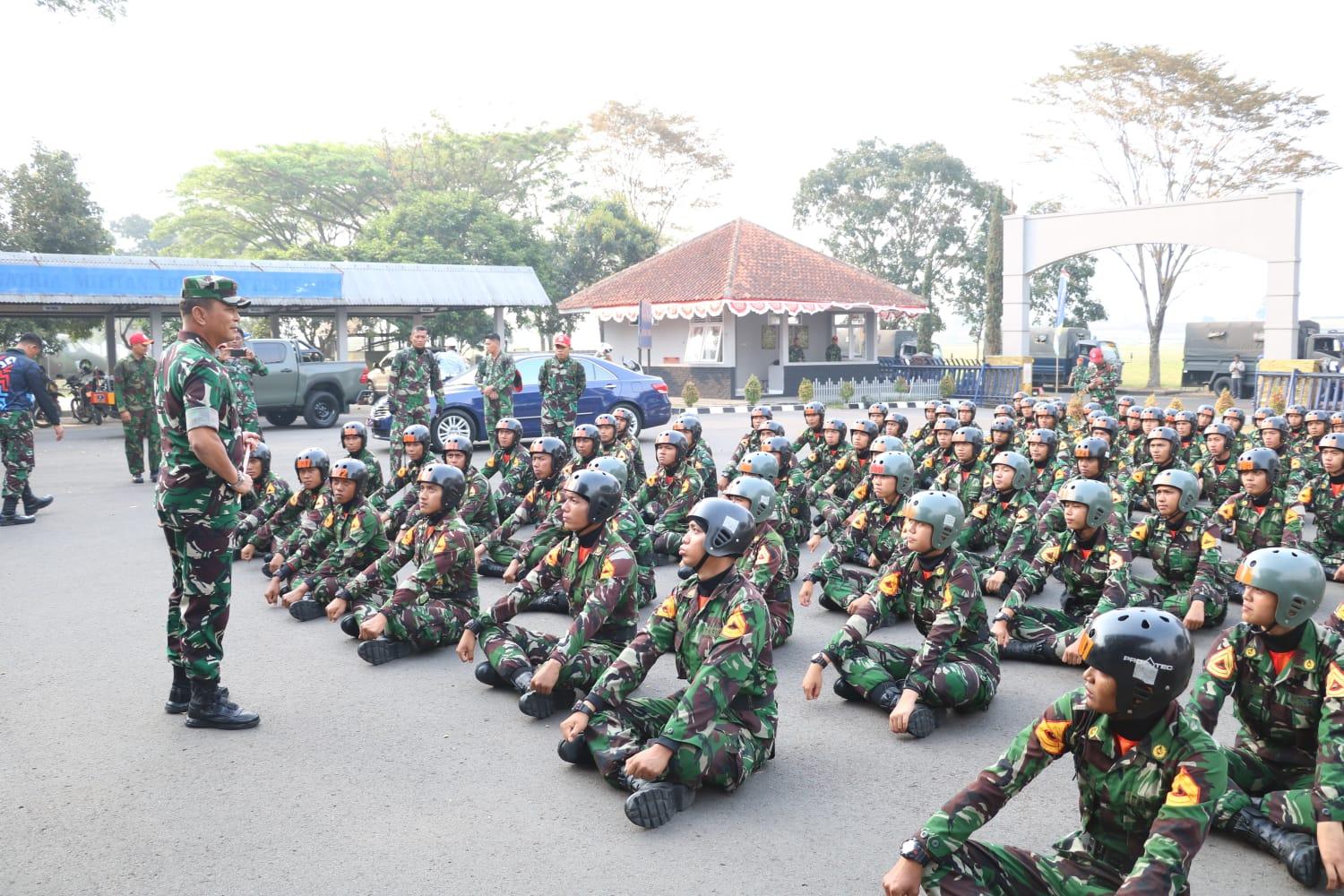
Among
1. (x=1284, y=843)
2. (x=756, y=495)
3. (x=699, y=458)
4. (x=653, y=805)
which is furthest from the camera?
(x=699, y=458)

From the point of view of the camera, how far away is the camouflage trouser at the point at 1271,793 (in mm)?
3967

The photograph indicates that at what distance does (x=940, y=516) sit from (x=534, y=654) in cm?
257

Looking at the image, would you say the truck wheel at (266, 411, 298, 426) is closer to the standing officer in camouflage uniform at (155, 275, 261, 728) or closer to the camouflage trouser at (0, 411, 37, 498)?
the camouflage trouser at (0, 411, 37, 498)

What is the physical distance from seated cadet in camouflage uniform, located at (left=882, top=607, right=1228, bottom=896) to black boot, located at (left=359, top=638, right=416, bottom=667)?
4402 mm

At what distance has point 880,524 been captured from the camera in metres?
9.03

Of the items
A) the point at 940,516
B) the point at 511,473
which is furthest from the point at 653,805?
the point at 511,473

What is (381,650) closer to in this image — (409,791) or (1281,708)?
(409,791)

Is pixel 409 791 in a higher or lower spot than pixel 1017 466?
lower

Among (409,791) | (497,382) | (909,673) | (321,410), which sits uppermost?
(497,382)

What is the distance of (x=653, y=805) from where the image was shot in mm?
4352

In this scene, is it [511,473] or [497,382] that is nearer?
[511,473]

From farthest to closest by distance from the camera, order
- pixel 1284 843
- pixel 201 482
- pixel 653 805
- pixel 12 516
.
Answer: pixel 12 516 < pixel 201 482 < pixel 653 805 < pixel 1284 843

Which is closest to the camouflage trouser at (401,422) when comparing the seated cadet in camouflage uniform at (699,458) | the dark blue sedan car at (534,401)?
the dark blue sedan car at (534,401)

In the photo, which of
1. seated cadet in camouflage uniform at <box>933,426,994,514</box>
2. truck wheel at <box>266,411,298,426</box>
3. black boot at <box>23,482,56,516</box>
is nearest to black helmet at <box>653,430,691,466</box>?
seated cadet in camouflage uniform at <box>933,426,994,514</box>
